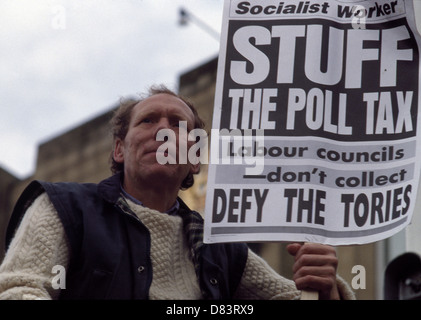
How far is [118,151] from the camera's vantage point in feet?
14.2

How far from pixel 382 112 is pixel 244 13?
64 cm

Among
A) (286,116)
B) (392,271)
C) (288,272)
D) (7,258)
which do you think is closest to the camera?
(392,271)

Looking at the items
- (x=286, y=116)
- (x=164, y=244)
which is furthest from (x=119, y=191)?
(x=286, y=116)

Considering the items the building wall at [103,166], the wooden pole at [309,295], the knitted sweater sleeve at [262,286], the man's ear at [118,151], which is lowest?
the wooden pole at [309,295]

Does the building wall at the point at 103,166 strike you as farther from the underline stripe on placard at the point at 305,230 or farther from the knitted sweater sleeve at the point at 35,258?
the knitted sweater sleeve at the point at 35,258

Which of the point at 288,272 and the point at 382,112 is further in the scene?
the point at 288,272

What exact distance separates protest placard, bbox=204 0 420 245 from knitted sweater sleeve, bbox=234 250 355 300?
0.37 m

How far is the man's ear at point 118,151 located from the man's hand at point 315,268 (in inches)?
32.1

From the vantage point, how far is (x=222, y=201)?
12.5 feet

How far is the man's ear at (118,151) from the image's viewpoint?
4.29 m

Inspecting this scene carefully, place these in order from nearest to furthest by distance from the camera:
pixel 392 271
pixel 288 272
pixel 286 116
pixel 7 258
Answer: pixel 392 271 → pixel 7 258 → pixel 286 116 → pixel 288 272

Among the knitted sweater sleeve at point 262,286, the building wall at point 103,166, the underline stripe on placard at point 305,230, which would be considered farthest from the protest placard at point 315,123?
the building wall at point 103,166
